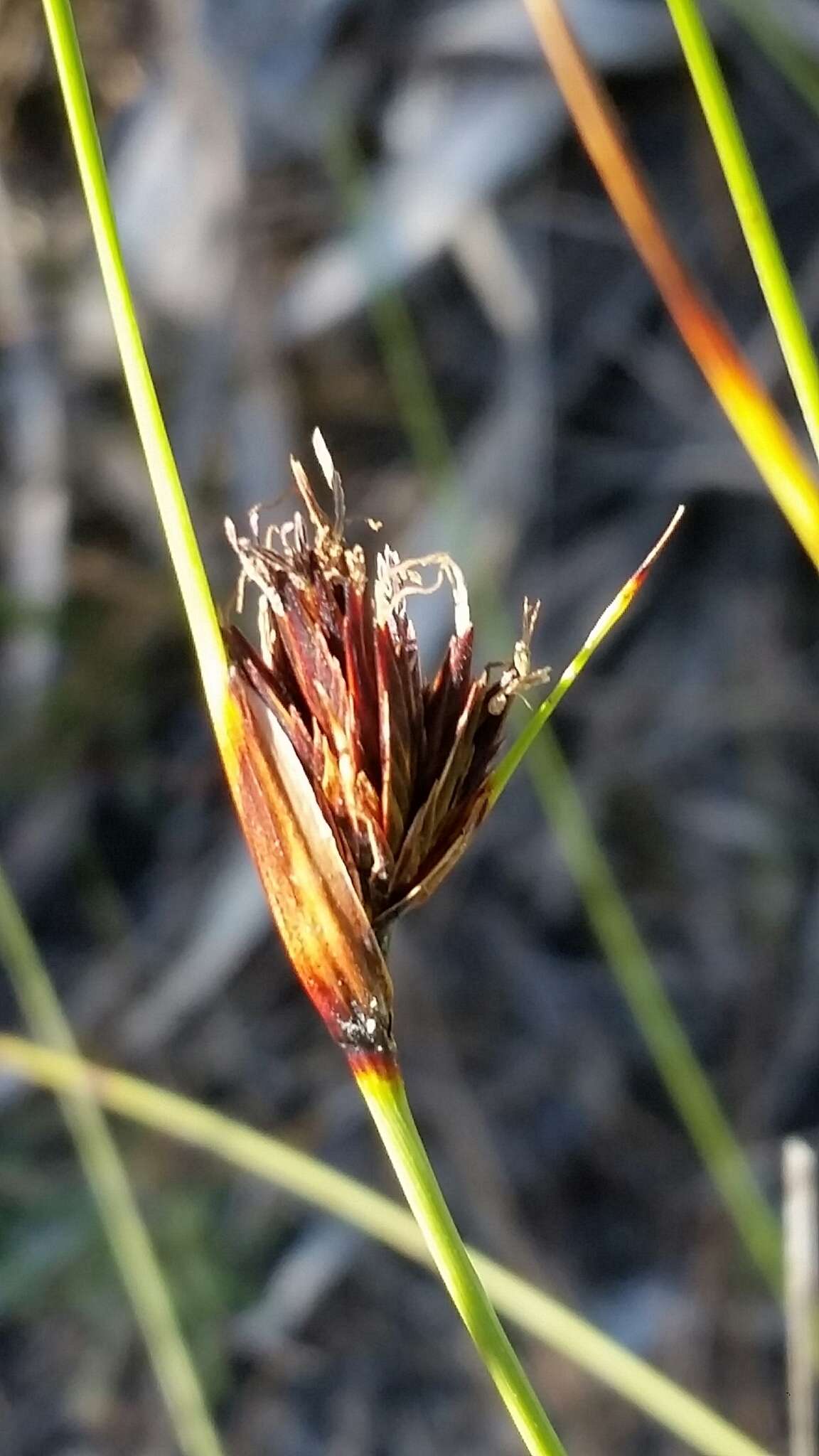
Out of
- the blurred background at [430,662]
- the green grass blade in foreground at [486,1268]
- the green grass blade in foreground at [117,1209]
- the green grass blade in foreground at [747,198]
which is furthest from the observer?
the blurred background at [430,662]

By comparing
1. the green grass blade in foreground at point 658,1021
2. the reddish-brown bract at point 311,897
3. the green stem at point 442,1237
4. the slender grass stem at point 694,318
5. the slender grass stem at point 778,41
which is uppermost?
the slender grass stem at point 778,41

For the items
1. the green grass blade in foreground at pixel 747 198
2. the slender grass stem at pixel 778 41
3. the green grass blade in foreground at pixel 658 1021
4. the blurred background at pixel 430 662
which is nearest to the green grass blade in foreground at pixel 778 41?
the slender grass stem at pixel 778 41

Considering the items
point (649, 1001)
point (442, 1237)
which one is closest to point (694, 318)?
point (442, 1237)

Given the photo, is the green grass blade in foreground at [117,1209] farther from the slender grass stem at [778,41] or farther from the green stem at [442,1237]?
the slender grass stem at [778,41]

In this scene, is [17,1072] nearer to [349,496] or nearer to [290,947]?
[349,496]

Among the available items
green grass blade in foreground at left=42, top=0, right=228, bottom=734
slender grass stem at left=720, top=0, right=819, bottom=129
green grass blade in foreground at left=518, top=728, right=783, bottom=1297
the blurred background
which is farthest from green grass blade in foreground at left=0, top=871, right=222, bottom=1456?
slender grass stem at left=720, top=0, right=819, bottom=129

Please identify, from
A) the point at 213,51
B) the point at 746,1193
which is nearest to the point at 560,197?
the point at 213,51

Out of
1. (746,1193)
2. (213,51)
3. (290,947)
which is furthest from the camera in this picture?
(213,51)
